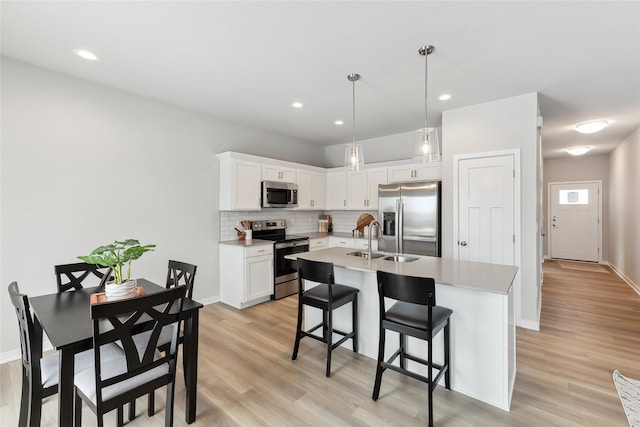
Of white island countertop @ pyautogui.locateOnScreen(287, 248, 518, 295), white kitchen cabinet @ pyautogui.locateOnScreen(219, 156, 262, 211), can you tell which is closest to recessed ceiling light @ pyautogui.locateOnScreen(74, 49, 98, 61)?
white kitchen cabinet @ pyautogui.locateOnScreen(219, 156, 262, 211)

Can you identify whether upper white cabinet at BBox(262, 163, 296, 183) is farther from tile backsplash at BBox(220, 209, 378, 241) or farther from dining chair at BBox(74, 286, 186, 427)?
dining chair at BBox(74, 286, 186, 427)

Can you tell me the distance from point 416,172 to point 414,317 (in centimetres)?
311

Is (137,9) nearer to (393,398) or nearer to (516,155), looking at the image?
(393,398)

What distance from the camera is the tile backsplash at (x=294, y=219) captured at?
451 centimetres

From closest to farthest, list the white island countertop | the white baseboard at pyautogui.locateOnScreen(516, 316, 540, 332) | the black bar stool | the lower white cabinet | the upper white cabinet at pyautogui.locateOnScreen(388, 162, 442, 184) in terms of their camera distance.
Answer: the white island countertop
the black bar stool
the white baseboard at pyautogui.locateOnScreen(516, 316, 540, 332)
the lower white cabinet
the upper white cabinet at pyautogui.locateOnScreen(388, 162, 442, 184)

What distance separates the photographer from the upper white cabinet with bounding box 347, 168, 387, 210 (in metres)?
5.18

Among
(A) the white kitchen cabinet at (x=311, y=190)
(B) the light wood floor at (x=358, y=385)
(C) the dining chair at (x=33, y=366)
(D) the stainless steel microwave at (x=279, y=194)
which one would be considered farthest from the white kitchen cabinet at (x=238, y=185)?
(C) the dining chair at (x=33, y=366)

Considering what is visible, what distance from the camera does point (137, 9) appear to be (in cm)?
198

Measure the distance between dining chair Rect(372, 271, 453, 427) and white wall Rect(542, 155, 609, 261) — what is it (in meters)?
7.74

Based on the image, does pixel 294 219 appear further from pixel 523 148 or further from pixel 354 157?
pixel 523 148

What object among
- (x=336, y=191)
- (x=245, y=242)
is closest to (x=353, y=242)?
(x=336, y=191)

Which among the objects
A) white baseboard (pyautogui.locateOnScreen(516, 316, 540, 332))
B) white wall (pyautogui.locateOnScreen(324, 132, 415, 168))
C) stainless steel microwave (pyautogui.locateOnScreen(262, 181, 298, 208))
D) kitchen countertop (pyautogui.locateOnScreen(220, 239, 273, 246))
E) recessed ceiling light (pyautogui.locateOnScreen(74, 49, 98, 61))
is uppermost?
recessed ceiling light (pyautogui.locateOnScreen(74, 49, 98, 61))

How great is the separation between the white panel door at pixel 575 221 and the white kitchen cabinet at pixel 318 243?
657 centimetres

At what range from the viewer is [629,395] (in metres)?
2.18
